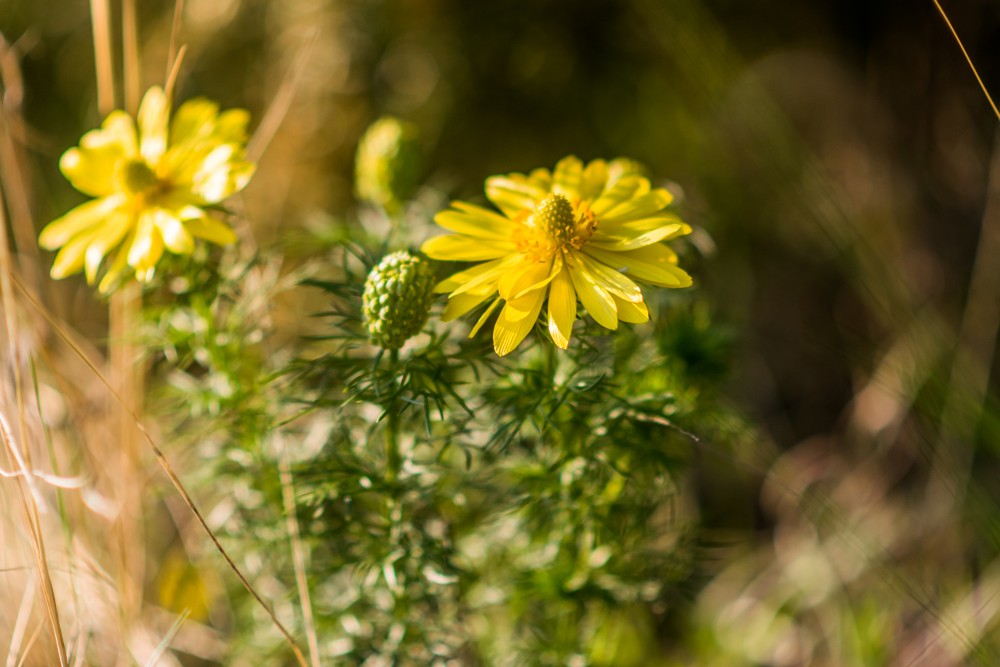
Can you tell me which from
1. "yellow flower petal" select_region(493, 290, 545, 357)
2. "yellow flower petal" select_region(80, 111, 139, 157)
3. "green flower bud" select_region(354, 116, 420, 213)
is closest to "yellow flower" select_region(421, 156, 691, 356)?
"yellow flower petal" select_region(493, 290, 545, 357)

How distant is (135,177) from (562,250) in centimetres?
54

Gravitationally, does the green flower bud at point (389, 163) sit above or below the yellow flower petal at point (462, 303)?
above

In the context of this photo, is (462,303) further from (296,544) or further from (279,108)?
(279,108)

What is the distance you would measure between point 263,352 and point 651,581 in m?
0.66

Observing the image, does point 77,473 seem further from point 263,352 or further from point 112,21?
point 112,21

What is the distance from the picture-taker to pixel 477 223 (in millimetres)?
915

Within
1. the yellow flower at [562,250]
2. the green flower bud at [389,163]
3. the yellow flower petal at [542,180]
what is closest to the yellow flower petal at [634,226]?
the yellow flower at [562,250]

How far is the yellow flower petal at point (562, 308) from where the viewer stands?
78 cm

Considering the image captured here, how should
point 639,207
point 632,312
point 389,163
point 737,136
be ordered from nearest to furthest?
point 632,312 → point 639,207 → point 389,163 → point 737,136

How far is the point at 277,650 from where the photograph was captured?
1170 millimetres

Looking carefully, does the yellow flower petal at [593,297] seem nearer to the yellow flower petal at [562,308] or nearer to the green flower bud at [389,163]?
the yellow flower petal at [562,308]

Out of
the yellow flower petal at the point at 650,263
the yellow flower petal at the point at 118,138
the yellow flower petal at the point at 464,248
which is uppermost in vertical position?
Result: the yellow flower petal at the point at 118,138

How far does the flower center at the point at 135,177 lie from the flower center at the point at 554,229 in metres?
0.48

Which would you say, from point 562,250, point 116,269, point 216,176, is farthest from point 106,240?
point 562,250
